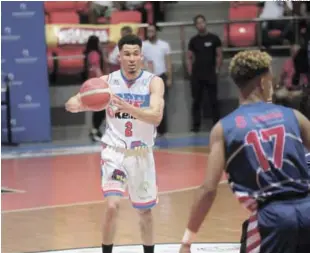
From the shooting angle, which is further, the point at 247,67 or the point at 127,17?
the point at 127,17

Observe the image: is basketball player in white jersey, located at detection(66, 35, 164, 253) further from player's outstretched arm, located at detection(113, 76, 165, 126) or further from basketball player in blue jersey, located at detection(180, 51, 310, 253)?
basketball player in blue jersey, located at detection(180, 51, 310, 253)

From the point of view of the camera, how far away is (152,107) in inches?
252

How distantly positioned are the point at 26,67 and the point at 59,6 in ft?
5.75

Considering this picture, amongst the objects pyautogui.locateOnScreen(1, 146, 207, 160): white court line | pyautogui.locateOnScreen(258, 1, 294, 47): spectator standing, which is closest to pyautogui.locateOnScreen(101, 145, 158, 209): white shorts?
pyautogui.locateOnScreen(1, 146, 207, 160): white court line

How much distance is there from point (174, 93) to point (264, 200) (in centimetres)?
1279

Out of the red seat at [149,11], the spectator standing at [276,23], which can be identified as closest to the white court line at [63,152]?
the red seat at [149,11]

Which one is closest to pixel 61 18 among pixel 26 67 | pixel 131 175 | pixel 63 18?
pixel 63 18

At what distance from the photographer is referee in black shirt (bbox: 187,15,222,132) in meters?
15.8

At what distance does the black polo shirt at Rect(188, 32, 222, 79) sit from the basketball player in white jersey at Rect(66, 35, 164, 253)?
9.29m

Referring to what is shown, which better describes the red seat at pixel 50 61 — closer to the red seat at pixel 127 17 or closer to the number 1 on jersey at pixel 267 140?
the red seat at pixel 127 17

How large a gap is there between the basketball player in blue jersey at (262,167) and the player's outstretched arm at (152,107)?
6.89ft

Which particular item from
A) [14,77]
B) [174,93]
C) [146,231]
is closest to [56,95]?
[14,77]

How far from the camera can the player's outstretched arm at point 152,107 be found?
20.4 feet

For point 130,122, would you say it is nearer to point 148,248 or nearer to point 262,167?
point 148,248
